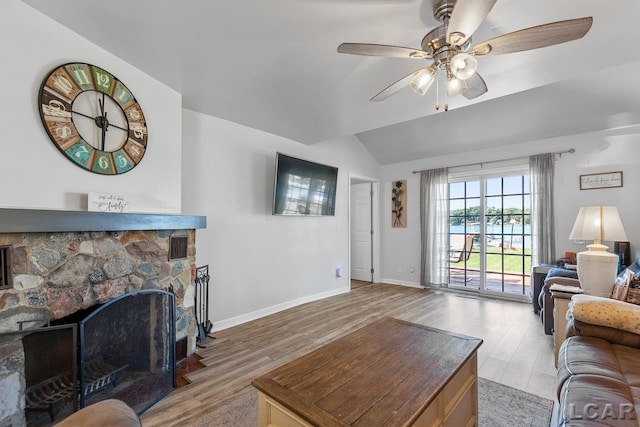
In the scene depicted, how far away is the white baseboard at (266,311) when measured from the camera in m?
3.22

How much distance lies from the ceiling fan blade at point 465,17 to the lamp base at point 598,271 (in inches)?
84.2

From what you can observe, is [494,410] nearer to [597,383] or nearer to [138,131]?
[597,383]

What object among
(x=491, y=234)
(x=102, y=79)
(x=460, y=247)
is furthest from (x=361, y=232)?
(x=102, y=79)

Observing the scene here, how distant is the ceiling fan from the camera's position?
47.6 inches

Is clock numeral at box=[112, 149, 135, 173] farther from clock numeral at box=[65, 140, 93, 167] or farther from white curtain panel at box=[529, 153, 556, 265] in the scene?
white curtain panel at box=[529, 153, 556, 265]

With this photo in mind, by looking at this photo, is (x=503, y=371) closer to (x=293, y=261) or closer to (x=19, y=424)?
(x=293, y=261)

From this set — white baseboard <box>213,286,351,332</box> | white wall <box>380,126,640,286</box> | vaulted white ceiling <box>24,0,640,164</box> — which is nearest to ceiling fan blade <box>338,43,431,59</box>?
vaulted white ceiling <box>24,0,640,164</box>

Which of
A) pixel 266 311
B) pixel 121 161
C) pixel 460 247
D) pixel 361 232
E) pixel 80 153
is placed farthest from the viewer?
pixel 361 232

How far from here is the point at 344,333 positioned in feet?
10.1

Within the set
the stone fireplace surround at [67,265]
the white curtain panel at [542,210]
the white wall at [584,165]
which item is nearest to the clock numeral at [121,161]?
the stone fireplace surround at [67,265]

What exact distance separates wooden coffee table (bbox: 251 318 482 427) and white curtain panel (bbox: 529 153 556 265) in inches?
129

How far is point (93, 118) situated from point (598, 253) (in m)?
3.94

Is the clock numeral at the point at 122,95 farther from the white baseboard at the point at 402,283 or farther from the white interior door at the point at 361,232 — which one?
the white baseboard at the point at 402,283

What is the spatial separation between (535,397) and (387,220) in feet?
13.0
